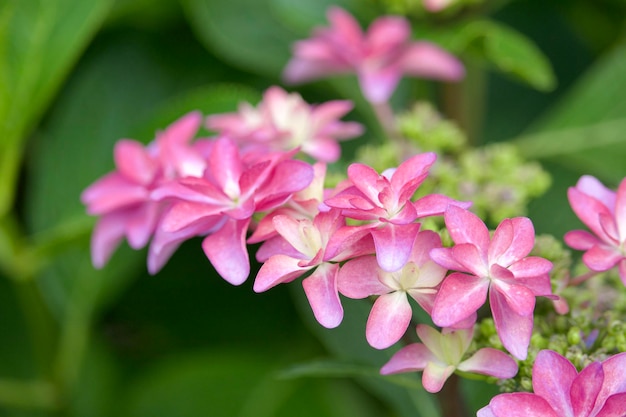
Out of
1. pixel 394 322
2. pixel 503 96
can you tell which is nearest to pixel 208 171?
pixel 394 322

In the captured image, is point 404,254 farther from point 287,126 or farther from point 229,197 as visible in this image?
point 287,126

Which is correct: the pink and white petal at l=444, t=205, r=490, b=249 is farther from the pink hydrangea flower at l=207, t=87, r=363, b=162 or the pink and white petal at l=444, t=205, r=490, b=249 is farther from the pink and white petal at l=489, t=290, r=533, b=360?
the pink hydrangea flower at l=207, t=87, r=363, b=162

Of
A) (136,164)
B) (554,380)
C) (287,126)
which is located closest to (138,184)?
(136,164)

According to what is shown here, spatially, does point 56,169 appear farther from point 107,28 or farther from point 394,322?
point 394,322

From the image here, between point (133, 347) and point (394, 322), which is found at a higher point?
point (394, 322)

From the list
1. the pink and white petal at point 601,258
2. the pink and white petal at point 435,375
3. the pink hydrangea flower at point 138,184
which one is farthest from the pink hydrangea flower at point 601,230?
the pink hydrangea flower at point 138,184

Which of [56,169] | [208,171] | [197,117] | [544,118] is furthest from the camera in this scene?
[544,118]

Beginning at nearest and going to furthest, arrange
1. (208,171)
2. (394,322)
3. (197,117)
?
(394,322) → (208,171) → (197,117)
